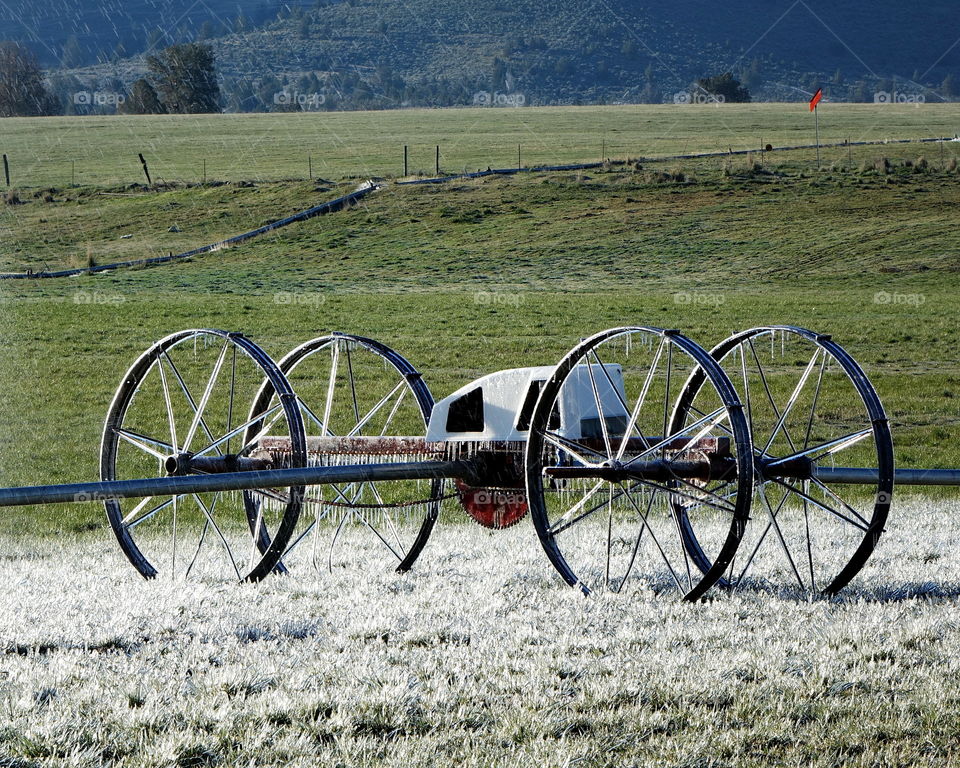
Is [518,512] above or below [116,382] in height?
above

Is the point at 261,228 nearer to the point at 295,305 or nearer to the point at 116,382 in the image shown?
the point at 295,305

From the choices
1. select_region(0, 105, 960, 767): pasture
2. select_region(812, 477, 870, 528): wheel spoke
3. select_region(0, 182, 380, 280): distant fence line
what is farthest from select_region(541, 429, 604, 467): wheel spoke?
select_region(0, 182, 380, 280): distant fence line

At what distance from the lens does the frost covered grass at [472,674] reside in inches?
214

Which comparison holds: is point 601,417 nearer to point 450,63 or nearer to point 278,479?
point 278,479

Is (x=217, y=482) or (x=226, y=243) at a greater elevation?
(x=217, y=482)

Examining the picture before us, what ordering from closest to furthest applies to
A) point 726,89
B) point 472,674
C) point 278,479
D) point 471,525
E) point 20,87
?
point 472,674
point 278,479
point 471,525
point 20,87
point 726,89

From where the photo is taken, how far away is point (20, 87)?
267 ft

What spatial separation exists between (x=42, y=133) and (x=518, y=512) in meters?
67.9

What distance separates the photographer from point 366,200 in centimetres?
4450

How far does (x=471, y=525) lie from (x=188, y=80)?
8816 cm

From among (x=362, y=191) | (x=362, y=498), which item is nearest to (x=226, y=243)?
(x=362, y=191)

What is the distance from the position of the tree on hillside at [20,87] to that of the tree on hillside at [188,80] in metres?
9.51

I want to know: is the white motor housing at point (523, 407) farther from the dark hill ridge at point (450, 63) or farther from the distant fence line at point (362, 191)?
the dark hill ridge at point (450, 63)

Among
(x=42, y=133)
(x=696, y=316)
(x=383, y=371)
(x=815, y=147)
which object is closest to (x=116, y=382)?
(x=383, y=371)
